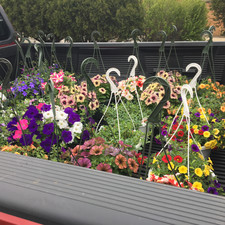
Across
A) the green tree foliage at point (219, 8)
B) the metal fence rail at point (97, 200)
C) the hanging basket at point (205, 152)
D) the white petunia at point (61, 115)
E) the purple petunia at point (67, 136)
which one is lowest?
the hanging basket at point (205, 152)

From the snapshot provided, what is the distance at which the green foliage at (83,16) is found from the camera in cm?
798

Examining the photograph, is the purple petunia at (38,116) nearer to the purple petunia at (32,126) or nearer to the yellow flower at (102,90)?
the purple petunia at (32,126)

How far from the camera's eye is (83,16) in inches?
324

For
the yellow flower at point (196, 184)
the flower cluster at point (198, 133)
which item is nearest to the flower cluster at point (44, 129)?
the flower cluster at point (198, 133)

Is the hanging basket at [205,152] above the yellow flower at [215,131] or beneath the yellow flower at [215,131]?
beneath

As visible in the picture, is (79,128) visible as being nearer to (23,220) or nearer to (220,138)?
(220,138)

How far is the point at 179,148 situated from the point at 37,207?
1337 mm

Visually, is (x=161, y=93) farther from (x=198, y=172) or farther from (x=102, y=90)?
(x=198, y=172)

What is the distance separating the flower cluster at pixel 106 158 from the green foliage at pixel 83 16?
22.9ft

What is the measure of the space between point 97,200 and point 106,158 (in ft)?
3.41

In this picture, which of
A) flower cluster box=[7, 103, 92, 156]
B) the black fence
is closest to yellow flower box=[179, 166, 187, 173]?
flower cluster box=[7, 103, 92, 156]

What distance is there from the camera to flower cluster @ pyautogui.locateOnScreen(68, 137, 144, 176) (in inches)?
62.1

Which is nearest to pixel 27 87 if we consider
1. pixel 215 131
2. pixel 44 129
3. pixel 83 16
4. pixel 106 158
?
pixel 44 129

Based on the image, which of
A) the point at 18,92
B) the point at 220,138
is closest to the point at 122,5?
the point at 18,92
